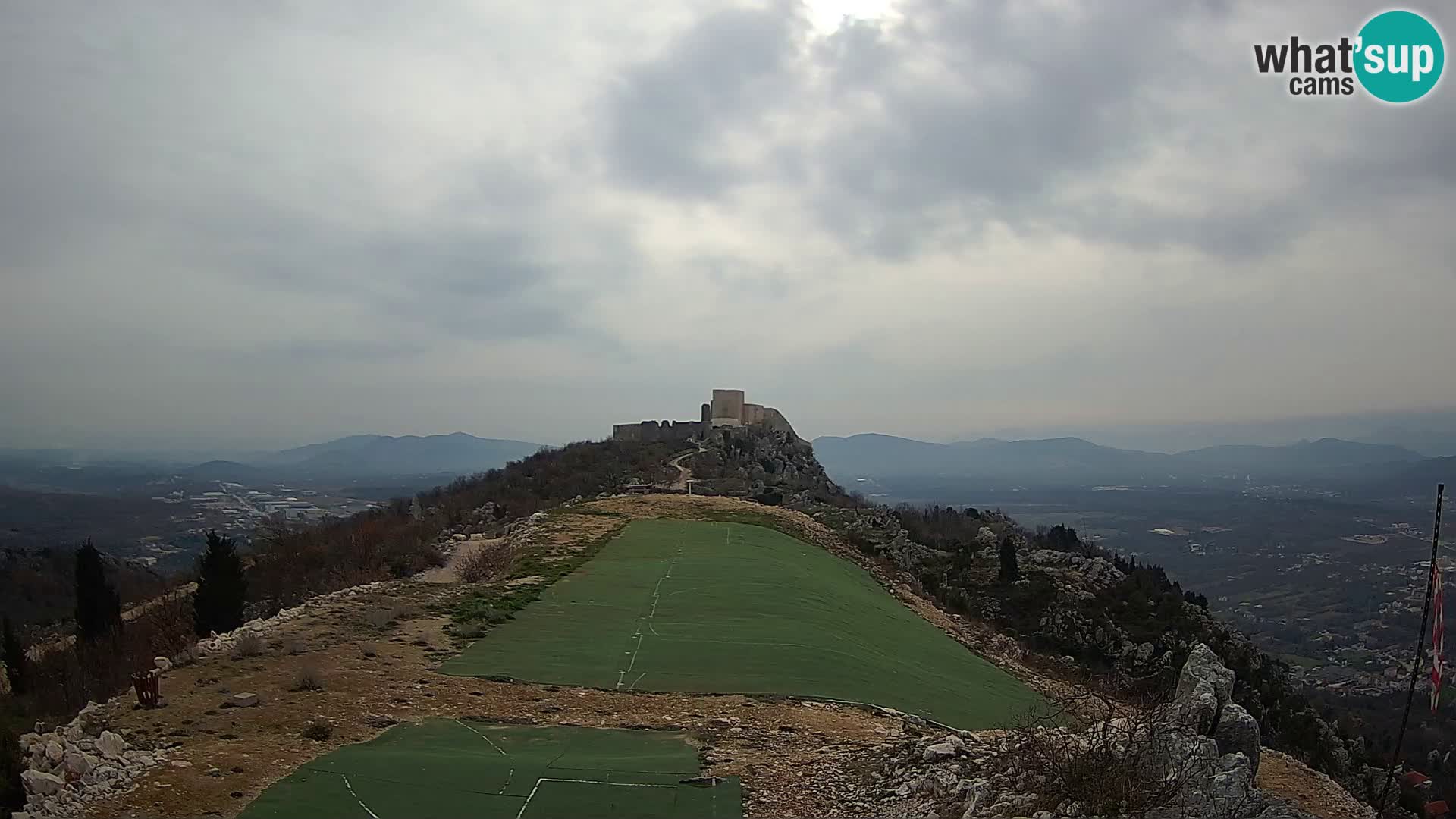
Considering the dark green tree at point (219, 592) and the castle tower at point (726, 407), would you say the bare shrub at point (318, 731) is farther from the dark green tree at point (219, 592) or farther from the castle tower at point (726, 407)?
the castle tower at point (726, 407)

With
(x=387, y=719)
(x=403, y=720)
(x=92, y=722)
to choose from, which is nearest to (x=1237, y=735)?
(x=403, y=720)

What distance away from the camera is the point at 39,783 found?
7.12 m

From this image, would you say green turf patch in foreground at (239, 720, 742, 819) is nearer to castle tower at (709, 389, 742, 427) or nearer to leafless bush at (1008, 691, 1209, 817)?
leafless bush at (1008, 691, 1209, 817)

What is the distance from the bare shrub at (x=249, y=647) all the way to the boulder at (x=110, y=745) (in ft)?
14.1

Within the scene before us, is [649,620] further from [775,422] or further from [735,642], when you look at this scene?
[775,422]

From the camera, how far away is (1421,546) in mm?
77500

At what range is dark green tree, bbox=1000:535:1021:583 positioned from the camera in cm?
4212

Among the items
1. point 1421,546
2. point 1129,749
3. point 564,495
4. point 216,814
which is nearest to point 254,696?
point 216,814

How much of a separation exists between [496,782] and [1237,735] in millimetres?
7524

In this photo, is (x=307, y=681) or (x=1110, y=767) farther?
(x=307, y=681)

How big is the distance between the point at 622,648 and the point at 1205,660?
9259 mm

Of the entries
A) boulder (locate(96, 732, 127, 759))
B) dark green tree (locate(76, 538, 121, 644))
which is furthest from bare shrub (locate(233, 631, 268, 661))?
dark green tree (locate(76, 538, 121, 644))

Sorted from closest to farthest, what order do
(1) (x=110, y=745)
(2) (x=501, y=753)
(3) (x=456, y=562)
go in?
(1) (x=110, y=745) < (2) (x=501, y=753) < (3) (x=456, y=562)

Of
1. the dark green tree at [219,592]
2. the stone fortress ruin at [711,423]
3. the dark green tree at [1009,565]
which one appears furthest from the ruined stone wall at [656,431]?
the dark green tree at [219,592]
